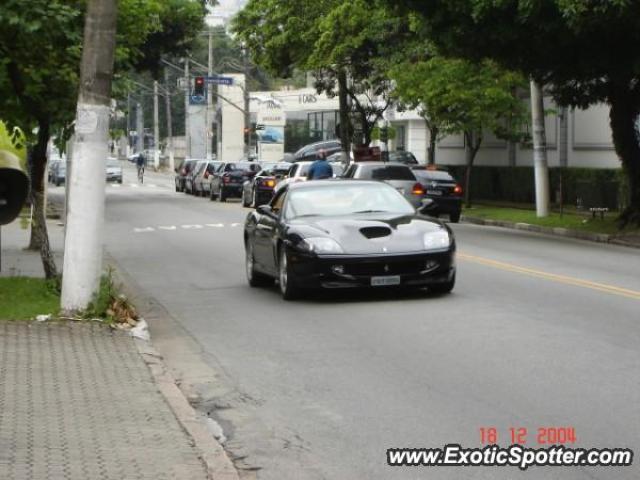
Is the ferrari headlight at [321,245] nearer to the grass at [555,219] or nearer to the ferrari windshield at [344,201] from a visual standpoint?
the ferrari windshield at [344,201]

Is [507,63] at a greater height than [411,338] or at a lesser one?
greater

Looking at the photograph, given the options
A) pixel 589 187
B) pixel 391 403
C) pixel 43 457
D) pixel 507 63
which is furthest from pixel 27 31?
pixel 589 187

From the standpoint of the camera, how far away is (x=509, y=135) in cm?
4091

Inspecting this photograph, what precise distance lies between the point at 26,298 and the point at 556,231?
1887cm

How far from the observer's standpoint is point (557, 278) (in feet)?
57.3

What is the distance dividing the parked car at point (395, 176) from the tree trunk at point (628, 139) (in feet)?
21.2

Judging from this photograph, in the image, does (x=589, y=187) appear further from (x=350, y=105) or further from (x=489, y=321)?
(x=489, y=321)

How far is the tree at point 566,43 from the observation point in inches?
918

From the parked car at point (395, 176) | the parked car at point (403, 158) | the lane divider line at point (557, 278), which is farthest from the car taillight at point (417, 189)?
the parked car at point (403, 158)

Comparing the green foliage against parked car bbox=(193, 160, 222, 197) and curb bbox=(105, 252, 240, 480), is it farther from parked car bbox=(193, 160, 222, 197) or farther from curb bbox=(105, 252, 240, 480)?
curb bbox=(105, 252, 240, 480)

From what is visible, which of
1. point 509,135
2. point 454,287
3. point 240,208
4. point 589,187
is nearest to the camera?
point 454,287

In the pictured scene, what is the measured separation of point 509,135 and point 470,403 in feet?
107

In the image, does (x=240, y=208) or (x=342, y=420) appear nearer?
(x=342, y=420)

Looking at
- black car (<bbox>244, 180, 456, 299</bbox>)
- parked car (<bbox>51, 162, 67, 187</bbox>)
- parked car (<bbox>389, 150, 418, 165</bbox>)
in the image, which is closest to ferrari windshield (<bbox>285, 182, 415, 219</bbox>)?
black car (<bbox>244, 180, 456, 299</bbox>)
